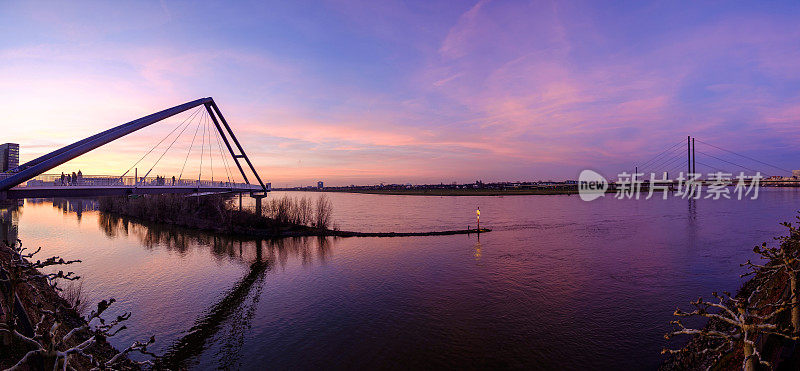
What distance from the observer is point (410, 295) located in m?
24.6

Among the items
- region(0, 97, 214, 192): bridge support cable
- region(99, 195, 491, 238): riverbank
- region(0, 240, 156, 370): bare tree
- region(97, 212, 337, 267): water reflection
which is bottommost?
region(97, 212, 337, 267): water reflection

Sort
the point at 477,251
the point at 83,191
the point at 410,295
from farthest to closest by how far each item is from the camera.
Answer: the point at 477,251 < the point at 83,191 < the point at 410,295

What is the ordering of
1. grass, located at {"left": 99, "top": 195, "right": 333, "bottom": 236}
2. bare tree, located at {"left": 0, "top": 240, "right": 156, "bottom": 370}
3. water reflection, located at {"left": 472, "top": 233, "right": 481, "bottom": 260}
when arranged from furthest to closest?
grass, located at {"left": 99, "top": 195, "right": 333, "bottom": 236} < water reflection, located at {"left": 472, "top": 233, "right": 481, "bottom": 260} < bare tree, located at {"left": 0, "top": 240, "right": 156, "bottom": 370}

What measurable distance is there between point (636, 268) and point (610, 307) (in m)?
12.4

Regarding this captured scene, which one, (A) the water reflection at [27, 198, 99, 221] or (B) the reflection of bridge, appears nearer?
(B) the reflection of bridge

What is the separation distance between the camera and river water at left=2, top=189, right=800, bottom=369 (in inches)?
646

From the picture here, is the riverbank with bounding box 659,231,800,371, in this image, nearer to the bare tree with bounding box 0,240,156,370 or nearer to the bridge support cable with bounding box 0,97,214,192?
the bare tree with bounding box 0,240,156,370

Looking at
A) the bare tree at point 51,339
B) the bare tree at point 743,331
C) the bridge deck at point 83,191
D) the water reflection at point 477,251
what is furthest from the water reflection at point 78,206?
the bare tree at point 743,331

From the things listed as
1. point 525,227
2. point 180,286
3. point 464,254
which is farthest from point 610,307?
point 525,227

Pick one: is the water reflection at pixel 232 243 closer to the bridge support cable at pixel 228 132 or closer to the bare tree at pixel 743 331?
the bridge support cable at pixel 228 132

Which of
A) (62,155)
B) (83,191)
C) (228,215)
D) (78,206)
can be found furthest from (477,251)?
(78,206)

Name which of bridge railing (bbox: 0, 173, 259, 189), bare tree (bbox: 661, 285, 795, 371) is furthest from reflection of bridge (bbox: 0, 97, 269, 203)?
bare tree (bbox: 661, 285, 795, 371)

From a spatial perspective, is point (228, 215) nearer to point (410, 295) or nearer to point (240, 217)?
point (240, 217)

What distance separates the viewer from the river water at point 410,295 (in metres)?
16.4
